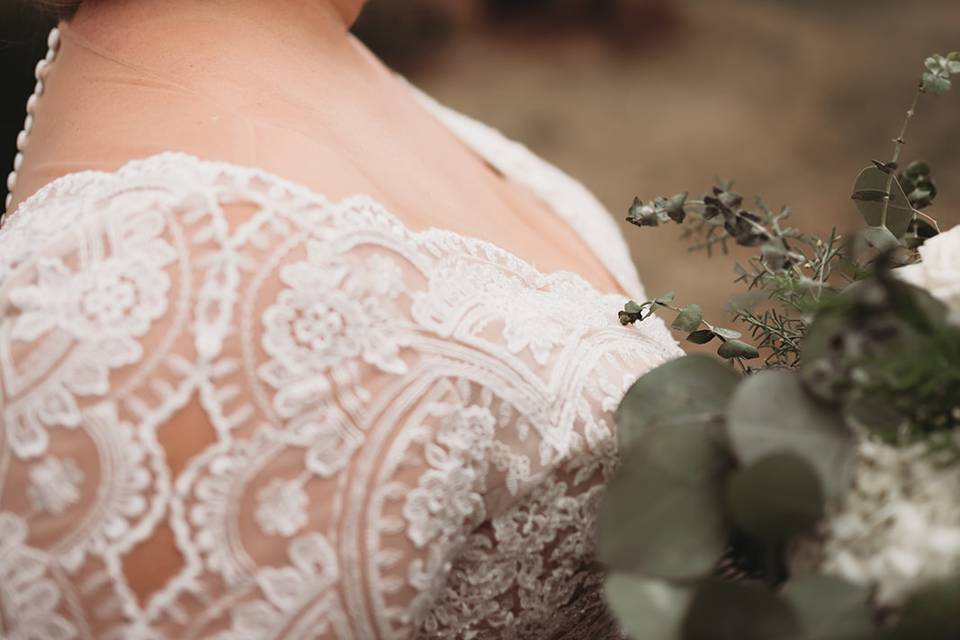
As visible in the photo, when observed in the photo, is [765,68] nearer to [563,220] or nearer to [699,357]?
[563,220]

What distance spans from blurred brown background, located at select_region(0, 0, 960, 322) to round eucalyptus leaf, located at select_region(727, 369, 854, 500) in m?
2.48

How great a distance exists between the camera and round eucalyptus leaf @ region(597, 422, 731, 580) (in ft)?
1.69

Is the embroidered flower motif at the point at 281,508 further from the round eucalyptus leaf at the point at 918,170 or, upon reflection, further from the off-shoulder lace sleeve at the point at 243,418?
the round eucalyptus leaf at the point at 918,170

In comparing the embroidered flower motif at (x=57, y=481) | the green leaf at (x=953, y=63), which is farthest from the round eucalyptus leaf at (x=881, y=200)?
the embroidered flower motif at (x=57, y=481)

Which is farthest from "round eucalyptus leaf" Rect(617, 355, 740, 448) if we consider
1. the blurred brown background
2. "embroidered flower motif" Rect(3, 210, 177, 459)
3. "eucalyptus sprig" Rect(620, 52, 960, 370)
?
the blurred brown background

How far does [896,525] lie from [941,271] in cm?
17

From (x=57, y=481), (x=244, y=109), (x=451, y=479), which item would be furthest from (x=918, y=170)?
(x=57, y=481)

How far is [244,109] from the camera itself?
0.80m

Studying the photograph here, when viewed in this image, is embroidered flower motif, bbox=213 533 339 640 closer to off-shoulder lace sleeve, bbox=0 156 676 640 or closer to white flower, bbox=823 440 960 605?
off-shoulder lace sleeve, bbox=0 156 676 640

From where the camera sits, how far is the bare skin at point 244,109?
769 millimetres

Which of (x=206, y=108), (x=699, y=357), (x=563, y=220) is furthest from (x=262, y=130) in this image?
(x=563, y=220)

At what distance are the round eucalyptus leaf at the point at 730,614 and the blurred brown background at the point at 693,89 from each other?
8.30 feet

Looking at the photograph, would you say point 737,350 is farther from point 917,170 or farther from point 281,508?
point 281,508

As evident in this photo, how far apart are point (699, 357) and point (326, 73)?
53 cm
